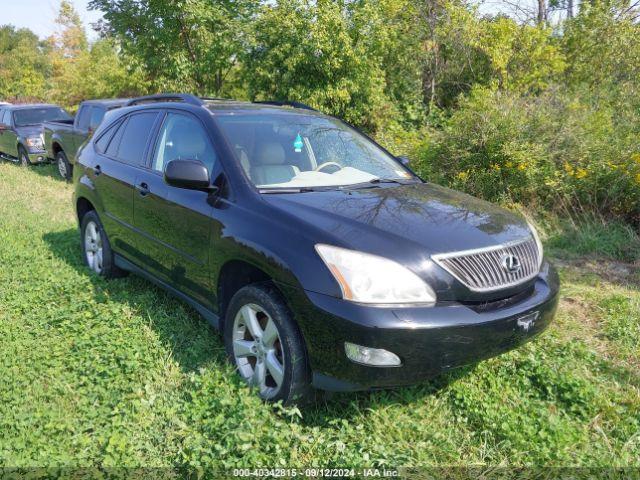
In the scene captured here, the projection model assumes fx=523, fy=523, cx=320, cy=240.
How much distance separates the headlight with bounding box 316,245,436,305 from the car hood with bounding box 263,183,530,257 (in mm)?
68

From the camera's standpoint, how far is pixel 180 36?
41.8 ft

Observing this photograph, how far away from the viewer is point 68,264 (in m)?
5.22

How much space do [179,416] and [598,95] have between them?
910cm

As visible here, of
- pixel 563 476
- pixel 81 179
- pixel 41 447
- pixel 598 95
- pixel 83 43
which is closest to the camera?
pixel 563 476

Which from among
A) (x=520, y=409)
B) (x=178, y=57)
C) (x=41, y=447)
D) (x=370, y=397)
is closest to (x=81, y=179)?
(x=41, y=447)

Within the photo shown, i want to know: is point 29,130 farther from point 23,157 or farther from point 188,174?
point 188,174

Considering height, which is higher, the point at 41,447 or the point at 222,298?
the point at 222,298

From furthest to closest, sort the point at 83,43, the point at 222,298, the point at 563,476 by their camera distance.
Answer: the point at 83,43 < the point at 222,298 < the point at 563,476

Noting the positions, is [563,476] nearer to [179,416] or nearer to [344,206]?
[344,206]

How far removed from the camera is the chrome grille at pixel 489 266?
255 centimetres

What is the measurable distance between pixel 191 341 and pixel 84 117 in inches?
321

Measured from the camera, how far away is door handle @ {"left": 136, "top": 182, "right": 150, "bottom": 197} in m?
3.91

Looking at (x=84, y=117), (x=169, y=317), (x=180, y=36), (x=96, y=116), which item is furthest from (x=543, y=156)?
(x=180, y=36)

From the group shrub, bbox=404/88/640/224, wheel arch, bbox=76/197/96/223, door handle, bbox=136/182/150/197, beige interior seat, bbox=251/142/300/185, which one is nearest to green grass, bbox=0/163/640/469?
door handle, bbox=136/182/150/197
